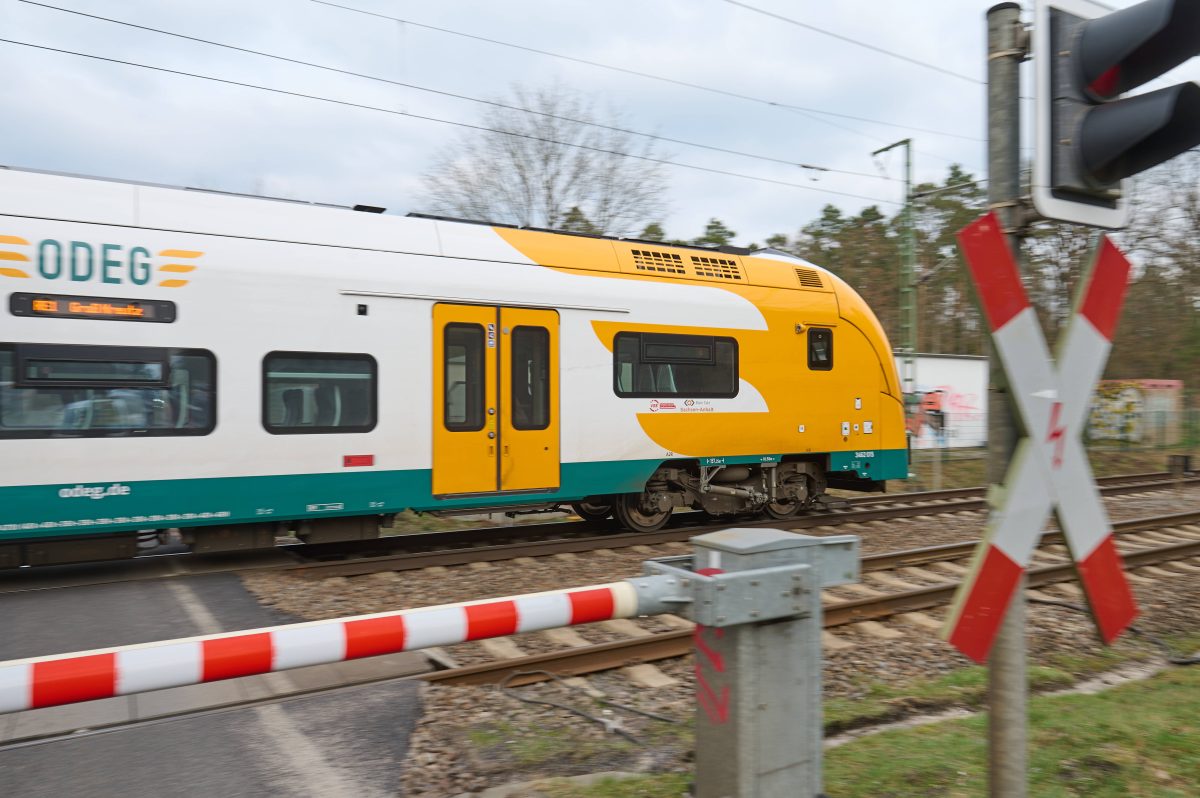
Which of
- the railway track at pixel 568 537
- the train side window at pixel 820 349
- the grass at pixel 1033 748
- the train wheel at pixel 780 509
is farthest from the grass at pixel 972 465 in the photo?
the grass at pixel 1033 748

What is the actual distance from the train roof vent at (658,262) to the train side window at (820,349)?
225cm

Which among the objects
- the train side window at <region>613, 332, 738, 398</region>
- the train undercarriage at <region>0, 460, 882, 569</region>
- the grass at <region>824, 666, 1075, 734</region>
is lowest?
the grass at <region>824, 666, 1075, 734</region>

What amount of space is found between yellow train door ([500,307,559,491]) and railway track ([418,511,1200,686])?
309cm

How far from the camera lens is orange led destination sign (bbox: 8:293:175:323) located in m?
6.97

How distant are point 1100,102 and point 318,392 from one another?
23.5 ft

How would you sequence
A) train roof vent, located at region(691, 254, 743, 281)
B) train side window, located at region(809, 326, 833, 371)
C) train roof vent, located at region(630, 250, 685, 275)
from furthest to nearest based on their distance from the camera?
1. train side window, located at region(809, 326, 833, 371)
2. train roof vent, located at region(691, 254, 743, 281)
3. train roof vent, located at region(630, 250, 685, 275)

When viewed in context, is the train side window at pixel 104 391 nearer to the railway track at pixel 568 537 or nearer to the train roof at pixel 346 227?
the train roof at pixel 346 227

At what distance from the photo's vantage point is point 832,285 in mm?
12016

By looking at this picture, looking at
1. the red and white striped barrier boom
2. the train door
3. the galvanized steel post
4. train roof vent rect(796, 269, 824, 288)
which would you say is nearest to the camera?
the red and white striped barrier boom

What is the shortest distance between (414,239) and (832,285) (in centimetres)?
615

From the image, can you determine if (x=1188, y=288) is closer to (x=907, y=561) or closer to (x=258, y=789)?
(x=907, y=561)

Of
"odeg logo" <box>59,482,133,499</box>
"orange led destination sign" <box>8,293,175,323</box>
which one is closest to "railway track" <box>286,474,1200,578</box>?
"odeg logo" <box>59,482,133,499</box>

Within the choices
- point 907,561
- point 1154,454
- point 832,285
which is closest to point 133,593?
point 907,561

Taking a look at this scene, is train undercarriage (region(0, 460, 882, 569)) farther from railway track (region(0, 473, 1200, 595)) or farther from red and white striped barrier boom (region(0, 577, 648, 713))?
red and white striped barrier boom (region(0, 577, 648, 713))
